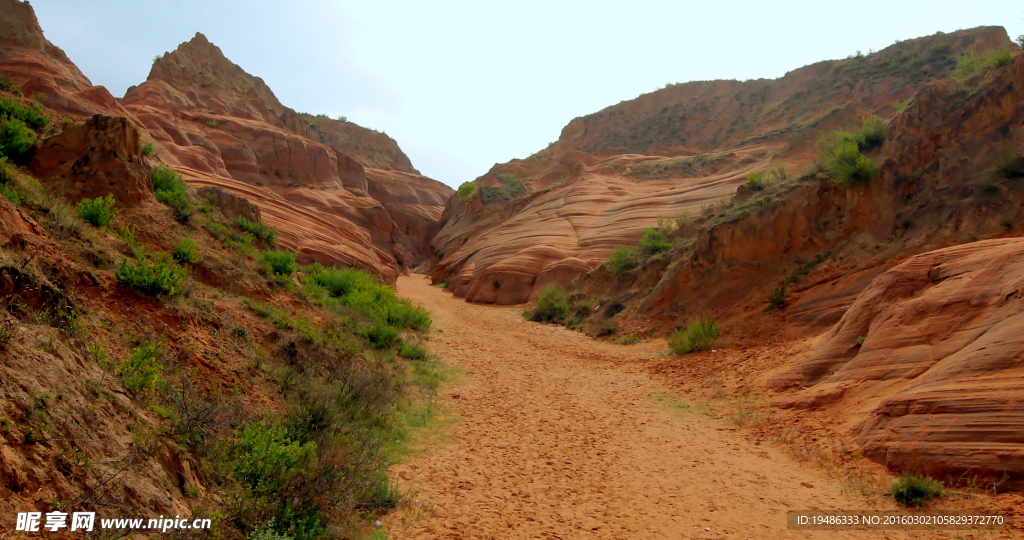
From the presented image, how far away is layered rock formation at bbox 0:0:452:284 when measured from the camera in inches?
346

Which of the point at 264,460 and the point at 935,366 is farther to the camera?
the point at 935,366

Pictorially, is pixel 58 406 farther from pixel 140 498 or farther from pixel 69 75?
pixel 69 75

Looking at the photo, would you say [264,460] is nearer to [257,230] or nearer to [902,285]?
[902,285]

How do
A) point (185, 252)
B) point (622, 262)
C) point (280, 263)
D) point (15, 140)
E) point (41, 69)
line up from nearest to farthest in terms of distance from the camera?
point (185, 252) < point (15, 140) < point (280, 263) < point (41, 69) < point (622, 262)

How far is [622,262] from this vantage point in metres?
20.4

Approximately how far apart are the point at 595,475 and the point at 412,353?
19.2 feet

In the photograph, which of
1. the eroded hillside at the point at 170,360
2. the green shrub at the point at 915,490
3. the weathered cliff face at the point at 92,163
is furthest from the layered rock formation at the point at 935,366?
the weathered cliff face at the point at 92,163

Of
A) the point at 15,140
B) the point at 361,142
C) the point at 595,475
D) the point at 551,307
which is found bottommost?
the point at 551,307

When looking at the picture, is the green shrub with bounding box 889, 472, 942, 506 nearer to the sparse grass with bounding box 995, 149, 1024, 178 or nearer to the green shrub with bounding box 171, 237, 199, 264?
the sparse grass with bounding box 995, 149, 1024, 178

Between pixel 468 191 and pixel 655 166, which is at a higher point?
pixel 655 166

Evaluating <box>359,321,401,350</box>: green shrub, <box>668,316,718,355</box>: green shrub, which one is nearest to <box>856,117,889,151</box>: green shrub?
<box>668,316,718,355</box>: green shrub

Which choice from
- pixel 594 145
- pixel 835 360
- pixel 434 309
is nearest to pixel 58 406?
pixel 835 360

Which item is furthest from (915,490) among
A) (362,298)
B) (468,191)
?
(468,191)

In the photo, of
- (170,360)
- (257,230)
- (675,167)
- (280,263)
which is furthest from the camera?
(675,167)
